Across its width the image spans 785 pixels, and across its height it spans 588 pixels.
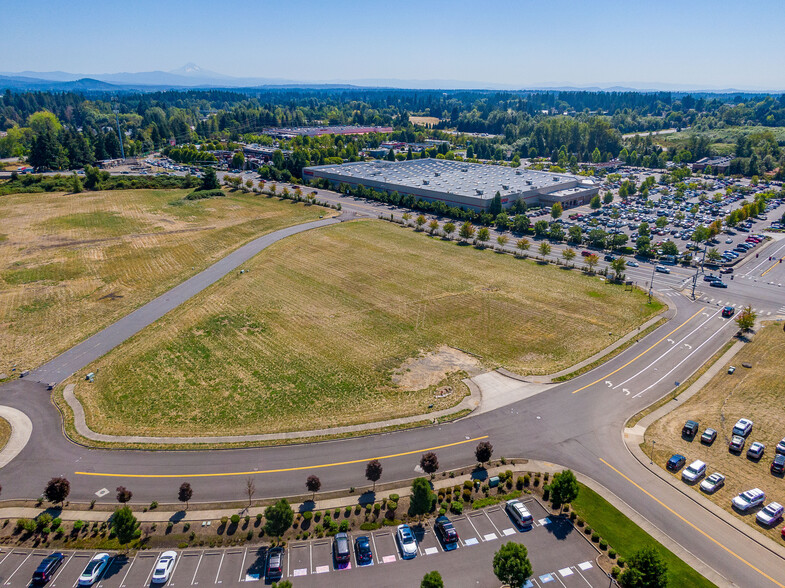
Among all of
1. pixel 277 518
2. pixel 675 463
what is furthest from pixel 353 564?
pixel 675 463

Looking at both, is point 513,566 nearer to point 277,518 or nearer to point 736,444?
point 277,518

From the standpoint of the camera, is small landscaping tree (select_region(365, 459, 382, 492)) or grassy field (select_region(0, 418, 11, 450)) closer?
small landscaping tree (select_region(365, 459, 382, 492))

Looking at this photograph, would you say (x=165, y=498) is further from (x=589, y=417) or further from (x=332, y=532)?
(x=589, y=417)

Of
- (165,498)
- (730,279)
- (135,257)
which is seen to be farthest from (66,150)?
(730,279)

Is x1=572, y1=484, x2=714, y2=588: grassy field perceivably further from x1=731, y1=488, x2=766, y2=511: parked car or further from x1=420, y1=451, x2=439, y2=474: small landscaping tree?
x1=420, y1=451, x2=439, y2=474: small landscaping tree

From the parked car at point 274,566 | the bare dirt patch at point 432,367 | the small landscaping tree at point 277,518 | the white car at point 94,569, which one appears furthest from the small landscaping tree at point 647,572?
the white car at point 94,569

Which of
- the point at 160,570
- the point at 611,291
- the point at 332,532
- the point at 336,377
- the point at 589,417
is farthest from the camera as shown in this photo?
the point at 611,291

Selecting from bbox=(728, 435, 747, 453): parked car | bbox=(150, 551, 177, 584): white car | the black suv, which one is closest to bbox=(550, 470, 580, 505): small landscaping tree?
the black suv
